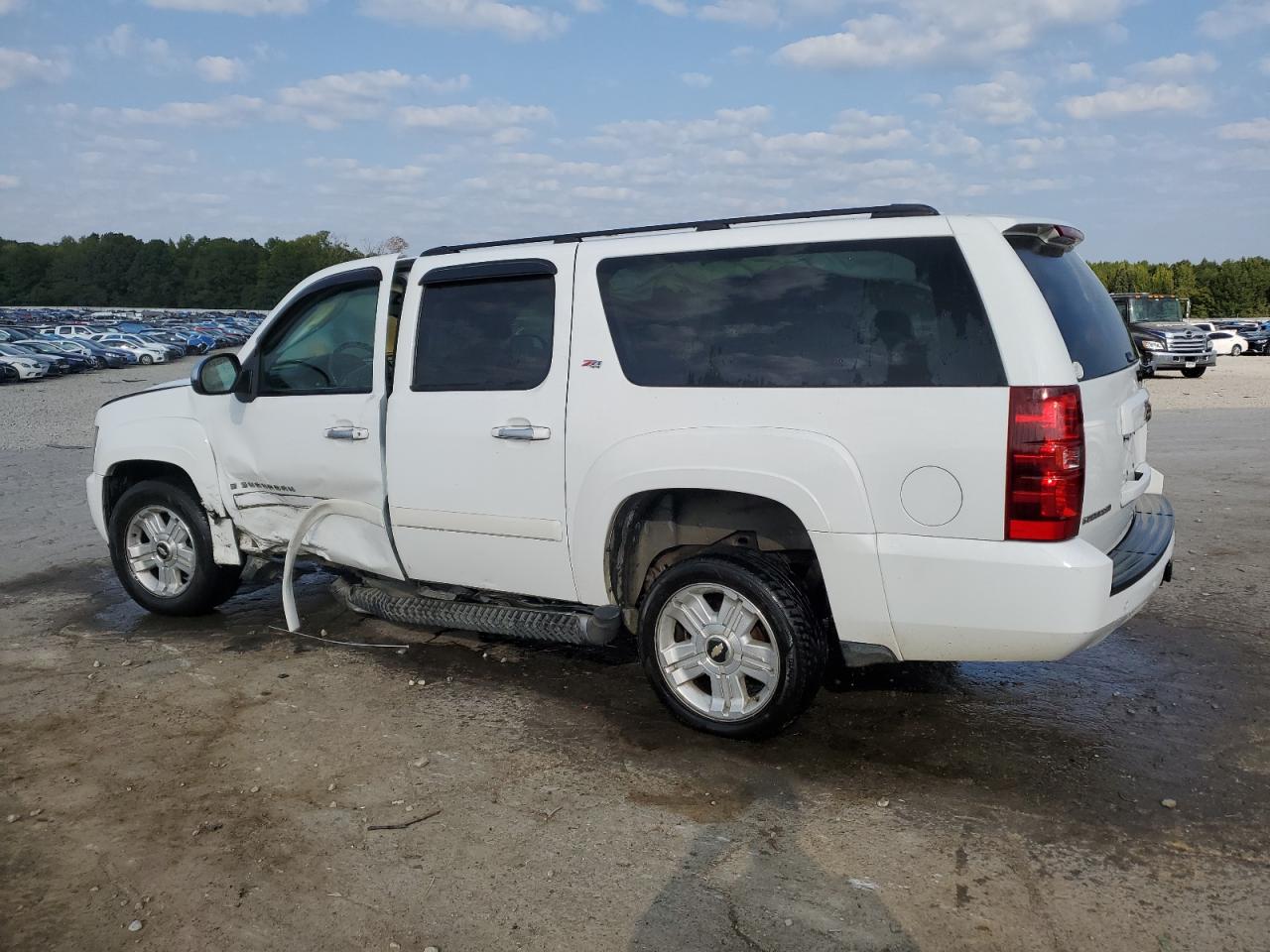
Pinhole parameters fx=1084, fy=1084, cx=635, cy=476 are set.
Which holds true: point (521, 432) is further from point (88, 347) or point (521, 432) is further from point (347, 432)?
point (88, 347)

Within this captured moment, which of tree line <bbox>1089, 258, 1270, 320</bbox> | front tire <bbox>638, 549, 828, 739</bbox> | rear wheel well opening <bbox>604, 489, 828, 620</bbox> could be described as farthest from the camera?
tree line <bbox>1089, 258, 1270, 320</bbox>

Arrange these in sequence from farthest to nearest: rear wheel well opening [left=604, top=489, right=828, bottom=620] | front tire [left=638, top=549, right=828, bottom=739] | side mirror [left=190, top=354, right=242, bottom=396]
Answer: side mirror [left=190, top=354, right=242, bottom=396] → rear wheel well opening [left=604, top=489, right=828, bottom=620] → front tire [left=638, top=549, right=828, bottom=739]

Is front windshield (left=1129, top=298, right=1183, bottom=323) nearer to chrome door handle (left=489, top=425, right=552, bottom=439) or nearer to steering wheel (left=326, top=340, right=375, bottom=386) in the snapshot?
steering wheel (left=326, top=340, right=375, bottom=386)

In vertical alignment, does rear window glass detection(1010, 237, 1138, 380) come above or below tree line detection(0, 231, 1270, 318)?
below

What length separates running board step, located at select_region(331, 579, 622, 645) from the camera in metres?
4.72

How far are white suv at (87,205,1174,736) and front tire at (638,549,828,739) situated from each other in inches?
0.5

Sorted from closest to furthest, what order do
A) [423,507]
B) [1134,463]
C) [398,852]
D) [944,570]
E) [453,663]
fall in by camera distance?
[398,852]
[944,570]
[1134,463]
[423,507]
[453,663]

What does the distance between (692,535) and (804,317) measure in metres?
1.10

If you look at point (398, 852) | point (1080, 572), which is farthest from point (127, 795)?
point (1080, 572)

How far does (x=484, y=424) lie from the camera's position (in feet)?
16.1

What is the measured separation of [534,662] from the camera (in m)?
5.61

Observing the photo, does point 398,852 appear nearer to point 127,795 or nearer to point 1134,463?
point 127,795

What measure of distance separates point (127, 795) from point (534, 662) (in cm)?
209

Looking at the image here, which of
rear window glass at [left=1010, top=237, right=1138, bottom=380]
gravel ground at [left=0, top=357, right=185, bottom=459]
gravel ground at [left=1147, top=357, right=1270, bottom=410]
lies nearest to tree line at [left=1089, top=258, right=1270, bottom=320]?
gravel ground at [left=1147, top=357, right=1270, bottom=410]
